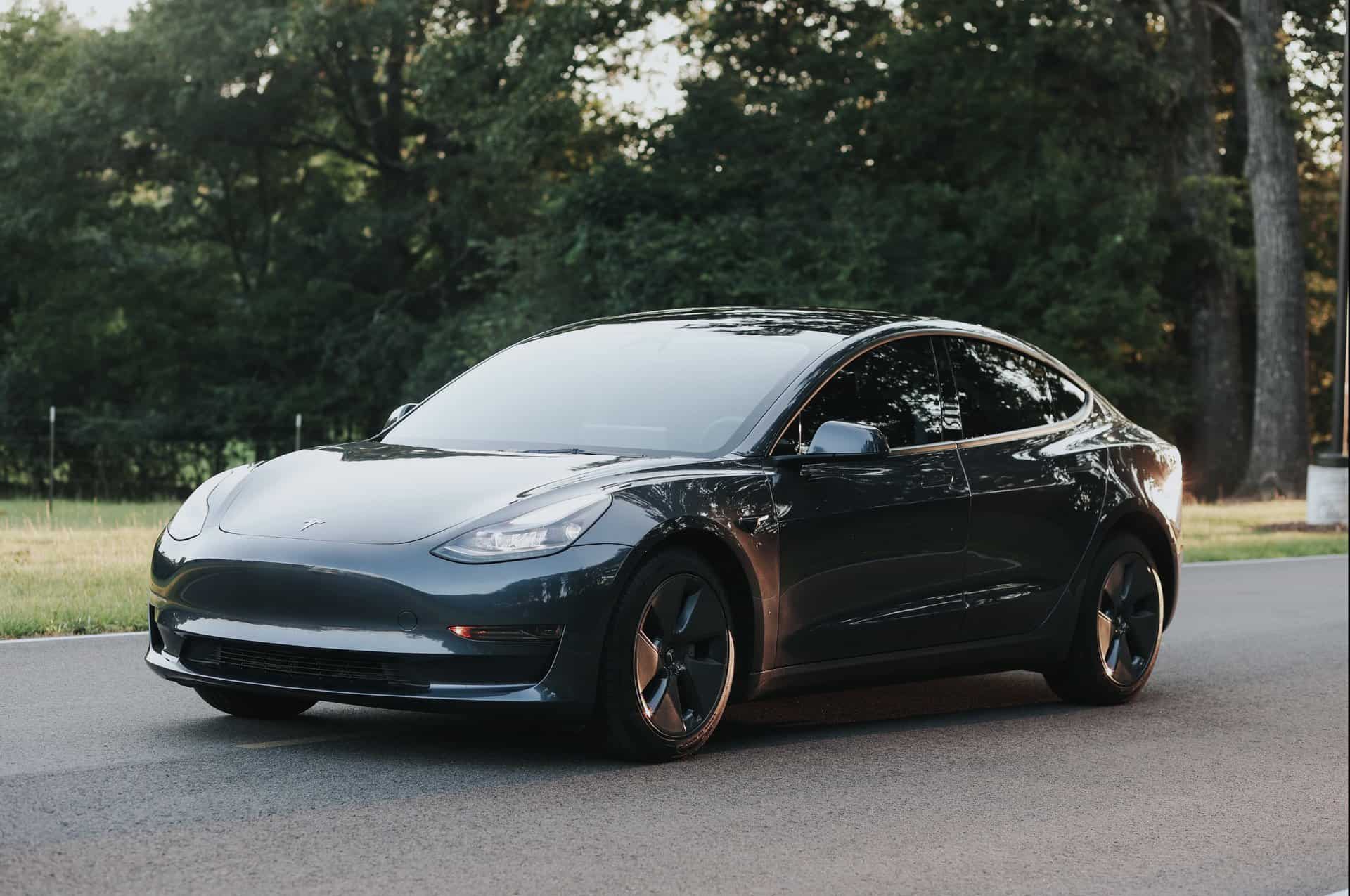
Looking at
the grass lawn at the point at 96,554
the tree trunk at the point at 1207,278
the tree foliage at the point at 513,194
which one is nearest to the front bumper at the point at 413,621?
the grass lawn at the point at 96,554

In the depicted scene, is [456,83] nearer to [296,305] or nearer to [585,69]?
[585,69]

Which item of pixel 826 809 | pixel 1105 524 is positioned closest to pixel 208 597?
Result: pixel 826 809

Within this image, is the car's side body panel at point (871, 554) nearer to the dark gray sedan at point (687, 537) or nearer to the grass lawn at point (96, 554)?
the dark gray sedan at point (687, 537)

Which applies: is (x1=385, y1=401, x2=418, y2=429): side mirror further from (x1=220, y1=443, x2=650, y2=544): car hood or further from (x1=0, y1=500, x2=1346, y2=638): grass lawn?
(x1=0, y1=500, x2=1346, y2=638): grass lawn

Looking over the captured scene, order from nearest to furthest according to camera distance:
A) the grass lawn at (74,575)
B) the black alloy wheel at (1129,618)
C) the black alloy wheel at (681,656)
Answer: the black alloy wheel at (681,656), the black alloy wheel at (1129,618), the grass lawn at (74,575)

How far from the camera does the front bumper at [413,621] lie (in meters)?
6.31

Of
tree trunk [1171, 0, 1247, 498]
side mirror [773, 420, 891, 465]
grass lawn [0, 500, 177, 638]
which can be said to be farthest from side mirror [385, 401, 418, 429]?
tree trunk [1171, 0, 1247, 498]

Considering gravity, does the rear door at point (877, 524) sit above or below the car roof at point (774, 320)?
below

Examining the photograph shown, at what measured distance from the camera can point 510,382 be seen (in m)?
8.17

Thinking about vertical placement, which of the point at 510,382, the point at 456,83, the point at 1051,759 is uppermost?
the point at 456,83

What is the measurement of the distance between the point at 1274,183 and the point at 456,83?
49.4 feet

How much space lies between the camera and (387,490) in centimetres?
680

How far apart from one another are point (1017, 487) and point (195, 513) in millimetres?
3492

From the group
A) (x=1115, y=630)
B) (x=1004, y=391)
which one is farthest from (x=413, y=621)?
(x=1115, y=630)
